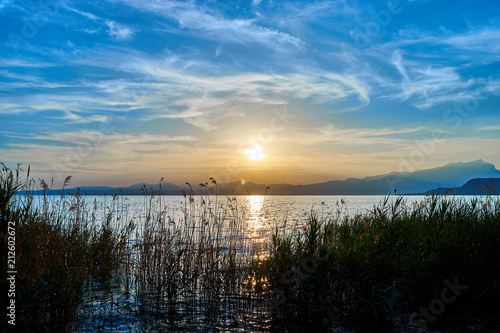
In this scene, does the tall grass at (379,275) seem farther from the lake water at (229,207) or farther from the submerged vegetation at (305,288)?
the lake water at (229,207)

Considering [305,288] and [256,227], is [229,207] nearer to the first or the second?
[305,288]

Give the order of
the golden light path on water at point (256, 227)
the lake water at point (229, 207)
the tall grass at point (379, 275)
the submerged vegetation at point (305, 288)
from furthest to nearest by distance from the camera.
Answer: the golden light path on water at point (256, 227) → the lake water at point (229, 207) → the tall grass at point (379, 275) → the submerged vegetation at point (305, 288)

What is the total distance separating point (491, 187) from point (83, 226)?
56.6 ft

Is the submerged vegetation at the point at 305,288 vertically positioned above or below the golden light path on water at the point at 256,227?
above

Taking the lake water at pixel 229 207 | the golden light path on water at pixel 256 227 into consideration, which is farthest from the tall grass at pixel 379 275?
the golden light path on water at pixel 256 227

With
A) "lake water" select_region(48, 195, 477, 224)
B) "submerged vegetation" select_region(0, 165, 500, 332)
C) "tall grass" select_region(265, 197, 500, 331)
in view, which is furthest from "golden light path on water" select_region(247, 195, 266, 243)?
"tall grass" select_region(265, 197, 500, 331)

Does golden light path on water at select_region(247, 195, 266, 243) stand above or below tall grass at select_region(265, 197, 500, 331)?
below

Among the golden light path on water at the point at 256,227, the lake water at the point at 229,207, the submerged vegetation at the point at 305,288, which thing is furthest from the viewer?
the golden light path on water at the point at 256,227

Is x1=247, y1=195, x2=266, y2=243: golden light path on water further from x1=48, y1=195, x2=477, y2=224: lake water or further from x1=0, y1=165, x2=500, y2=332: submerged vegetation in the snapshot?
x1=0, y1=165, x2=500, y2=332: submerged vegetation

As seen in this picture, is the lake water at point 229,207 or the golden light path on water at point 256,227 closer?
the lake water at point 229,207

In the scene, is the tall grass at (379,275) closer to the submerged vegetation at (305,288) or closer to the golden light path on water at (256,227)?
the submerged vegetation at (305,288)

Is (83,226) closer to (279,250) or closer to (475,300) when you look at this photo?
(279,250)

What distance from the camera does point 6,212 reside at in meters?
6.79

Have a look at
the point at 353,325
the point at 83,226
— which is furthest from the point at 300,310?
the point at 83,226
